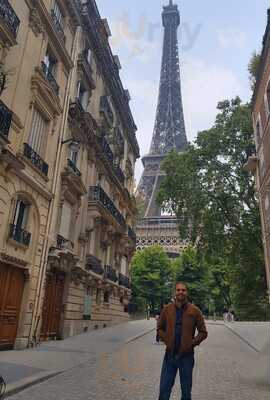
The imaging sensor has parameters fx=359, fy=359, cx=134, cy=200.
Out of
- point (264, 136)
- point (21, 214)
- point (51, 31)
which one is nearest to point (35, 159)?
point (21, 214)

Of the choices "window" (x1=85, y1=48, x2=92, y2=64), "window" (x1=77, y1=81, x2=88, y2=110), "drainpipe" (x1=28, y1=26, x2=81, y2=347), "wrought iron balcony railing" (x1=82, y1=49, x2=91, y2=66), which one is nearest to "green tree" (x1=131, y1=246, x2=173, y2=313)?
"window" (x1=77, y1=81, x2=88, y2=110)

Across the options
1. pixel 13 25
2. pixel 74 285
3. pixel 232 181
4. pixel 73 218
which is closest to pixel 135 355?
pixel 74 285

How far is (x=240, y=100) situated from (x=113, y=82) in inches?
408

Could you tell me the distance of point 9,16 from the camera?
1245cm

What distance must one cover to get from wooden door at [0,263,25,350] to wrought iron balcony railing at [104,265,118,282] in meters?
11.2

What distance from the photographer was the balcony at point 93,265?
2025 cm

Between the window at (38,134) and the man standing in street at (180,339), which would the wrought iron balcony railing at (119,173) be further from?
the man standing in street at (180,339)

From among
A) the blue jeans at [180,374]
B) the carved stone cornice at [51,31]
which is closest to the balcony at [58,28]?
the carved stone cornice at [51,31]

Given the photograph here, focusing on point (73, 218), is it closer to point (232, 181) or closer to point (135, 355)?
point (135, 355)

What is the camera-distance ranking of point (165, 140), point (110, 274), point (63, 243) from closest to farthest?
point (63, 243)
point (110, 274)
point (165, 140)

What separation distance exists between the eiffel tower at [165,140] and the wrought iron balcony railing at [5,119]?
53143 mm

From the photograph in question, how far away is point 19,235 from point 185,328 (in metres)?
9.43

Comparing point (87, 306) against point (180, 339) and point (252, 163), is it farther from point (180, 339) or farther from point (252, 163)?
point (180, 339)

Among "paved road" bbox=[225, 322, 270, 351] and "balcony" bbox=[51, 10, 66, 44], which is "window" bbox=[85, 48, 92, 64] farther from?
"paved road" bbox=[225, 322, 270, 351]
